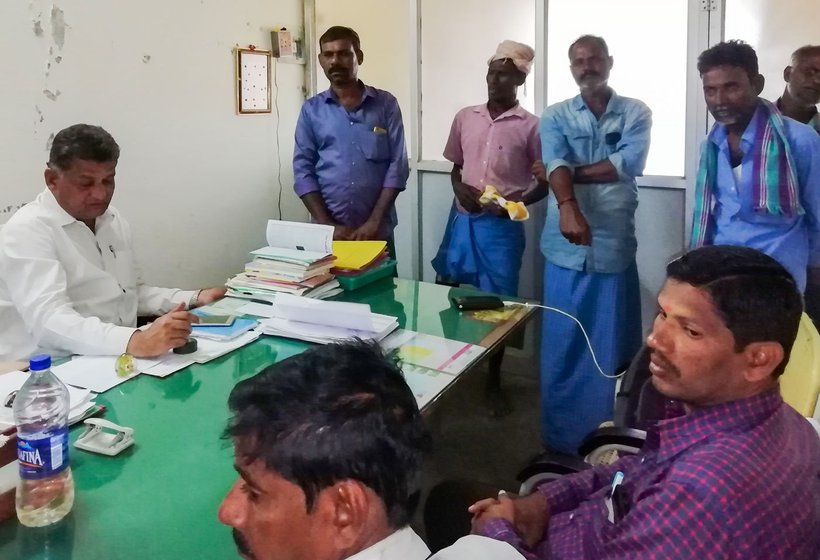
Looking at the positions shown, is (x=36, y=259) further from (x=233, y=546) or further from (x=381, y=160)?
(x=381, y=160)

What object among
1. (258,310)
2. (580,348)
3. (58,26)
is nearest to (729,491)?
(258,310)

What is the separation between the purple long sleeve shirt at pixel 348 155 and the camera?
3.28 m

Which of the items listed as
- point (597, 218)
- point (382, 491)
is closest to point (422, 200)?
point (597, 218)

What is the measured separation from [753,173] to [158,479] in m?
1.97

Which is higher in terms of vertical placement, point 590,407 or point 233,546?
point 233,546

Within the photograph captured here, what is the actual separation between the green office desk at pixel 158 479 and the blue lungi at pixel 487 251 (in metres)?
1.45

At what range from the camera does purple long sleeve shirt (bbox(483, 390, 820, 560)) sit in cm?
95

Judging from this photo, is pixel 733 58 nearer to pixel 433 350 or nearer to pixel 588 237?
pixel 588 237

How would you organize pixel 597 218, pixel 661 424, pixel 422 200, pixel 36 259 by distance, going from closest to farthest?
pixel 661 424
pixel 36 259
pixel 597 218
pixel 422 200

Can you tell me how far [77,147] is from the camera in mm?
1898

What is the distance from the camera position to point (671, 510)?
3.21 ft

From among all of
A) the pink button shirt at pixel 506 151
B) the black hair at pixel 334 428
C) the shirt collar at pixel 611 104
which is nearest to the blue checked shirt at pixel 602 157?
the shirt collar at pixel 611 104

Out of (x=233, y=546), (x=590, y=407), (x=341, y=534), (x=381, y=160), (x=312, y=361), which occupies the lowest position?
(x=590, y=407)

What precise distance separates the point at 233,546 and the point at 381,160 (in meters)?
2.49
